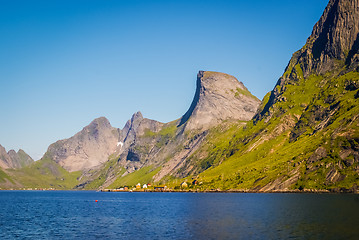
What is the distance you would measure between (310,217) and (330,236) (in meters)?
34.2

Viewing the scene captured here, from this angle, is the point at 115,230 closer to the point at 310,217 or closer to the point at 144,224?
the point at 144,224

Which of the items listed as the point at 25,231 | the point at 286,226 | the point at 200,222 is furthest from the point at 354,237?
the point at 25,231

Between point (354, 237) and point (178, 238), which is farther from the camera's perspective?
point (178, 238)

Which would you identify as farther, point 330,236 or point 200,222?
point 200,222

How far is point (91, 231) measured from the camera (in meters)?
90.8

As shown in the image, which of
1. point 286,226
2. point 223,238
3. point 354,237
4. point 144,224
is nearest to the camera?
point 354,237

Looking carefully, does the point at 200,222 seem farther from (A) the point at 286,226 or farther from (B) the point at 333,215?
(B) the point at 333,215

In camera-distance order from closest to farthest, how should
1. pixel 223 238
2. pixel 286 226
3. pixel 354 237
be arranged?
pixel 354 237, pixel 223 238, pixel 286 226

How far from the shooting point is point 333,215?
104312 millimetres

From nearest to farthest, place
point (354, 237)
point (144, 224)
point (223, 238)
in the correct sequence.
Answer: point (354, 237) < point (223, 238) < point (144, 224)

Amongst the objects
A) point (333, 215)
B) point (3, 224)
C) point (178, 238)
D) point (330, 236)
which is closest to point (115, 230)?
point (178, 238)

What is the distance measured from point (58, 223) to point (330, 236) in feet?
249

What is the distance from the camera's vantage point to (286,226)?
8819 centimetres

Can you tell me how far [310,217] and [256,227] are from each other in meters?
25.0
